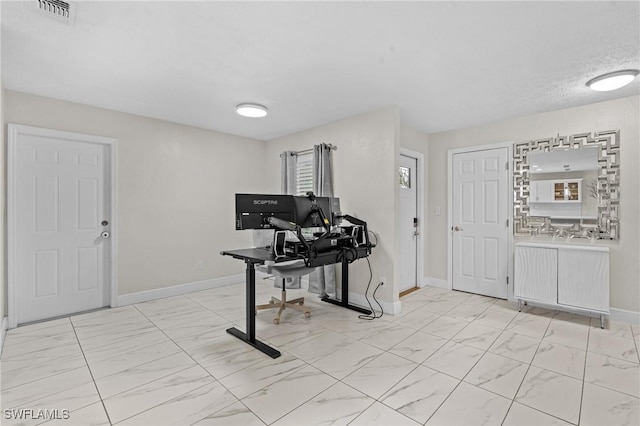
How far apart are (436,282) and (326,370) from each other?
2.97 metres

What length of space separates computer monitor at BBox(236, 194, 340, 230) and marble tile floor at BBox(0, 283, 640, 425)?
1.08m

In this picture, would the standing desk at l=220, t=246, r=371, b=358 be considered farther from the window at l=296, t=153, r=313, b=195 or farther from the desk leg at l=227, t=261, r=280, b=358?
the window at l=296, t=153, r=313, b=195

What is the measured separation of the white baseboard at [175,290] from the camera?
3.83 m

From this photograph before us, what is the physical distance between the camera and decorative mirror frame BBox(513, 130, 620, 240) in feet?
10.9

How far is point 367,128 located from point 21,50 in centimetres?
317

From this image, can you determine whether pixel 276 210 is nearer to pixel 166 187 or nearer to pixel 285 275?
pixel 285 275

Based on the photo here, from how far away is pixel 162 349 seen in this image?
8.69ft

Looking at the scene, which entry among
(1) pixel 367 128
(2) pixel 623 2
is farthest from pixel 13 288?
(2) pixel 623 2

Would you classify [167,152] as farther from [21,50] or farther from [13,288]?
[13,288]

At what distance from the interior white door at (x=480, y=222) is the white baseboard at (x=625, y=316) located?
104cm

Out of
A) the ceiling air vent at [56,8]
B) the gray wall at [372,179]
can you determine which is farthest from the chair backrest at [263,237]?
the ceiling air vent at [56,8]

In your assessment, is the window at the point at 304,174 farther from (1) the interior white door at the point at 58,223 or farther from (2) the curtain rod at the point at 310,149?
(1) the interior white door at the point at 58,223

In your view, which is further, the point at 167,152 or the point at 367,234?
the point at 167,152

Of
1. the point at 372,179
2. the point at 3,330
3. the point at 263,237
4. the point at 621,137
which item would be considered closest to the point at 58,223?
the point at 3,330
